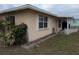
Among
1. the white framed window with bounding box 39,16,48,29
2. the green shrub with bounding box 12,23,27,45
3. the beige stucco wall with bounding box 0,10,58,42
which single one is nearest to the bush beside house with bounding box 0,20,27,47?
the green shrub with bounding box 12,23,27,45

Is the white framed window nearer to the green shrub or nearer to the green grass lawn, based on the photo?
the green shrub

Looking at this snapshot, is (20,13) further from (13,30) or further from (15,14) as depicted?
(13,30)

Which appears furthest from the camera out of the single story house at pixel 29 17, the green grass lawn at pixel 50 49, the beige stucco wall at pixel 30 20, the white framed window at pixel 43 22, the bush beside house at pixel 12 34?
the white framed window at pixel 43 22

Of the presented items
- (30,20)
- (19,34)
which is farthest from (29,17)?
(19,34)

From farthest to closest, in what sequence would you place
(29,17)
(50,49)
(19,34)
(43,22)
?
(43,22)
(29,17)
(19,34)
(50,49)

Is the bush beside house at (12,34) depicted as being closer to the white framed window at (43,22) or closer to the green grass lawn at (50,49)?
the green grass lawn at (50,49)

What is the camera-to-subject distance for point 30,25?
13.6m

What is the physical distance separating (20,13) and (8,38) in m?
2.60

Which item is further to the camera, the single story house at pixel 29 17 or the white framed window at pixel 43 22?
the white framed window at pixel 43 22

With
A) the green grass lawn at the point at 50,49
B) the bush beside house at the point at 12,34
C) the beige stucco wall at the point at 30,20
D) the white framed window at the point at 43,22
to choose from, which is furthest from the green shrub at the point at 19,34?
the white framed window at the point at 43,22

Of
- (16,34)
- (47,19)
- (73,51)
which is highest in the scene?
(47,19)

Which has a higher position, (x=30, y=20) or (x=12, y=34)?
(x=30, y=20)

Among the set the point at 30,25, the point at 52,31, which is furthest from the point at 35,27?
the point at 52,31

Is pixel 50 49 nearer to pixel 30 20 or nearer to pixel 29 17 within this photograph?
pixel 30 20
